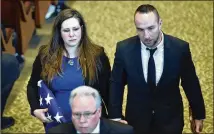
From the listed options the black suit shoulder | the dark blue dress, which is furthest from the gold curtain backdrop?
the black suit shoulder

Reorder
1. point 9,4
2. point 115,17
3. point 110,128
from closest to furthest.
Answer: point 110,128
point 9,4
point 115,17

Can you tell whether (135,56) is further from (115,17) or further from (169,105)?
(115,17)

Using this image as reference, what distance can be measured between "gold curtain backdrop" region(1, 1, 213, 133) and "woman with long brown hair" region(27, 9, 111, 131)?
4.98 ft

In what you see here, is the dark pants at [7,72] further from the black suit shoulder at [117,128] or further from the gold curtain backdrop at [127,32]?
the black suit shoulder at [117,128]

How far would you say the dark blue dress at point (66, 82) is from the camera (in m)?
3.36

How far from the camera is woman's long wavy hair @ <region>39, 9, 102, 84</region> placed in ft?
11.0

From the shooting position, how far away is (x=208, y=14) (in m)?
7.53

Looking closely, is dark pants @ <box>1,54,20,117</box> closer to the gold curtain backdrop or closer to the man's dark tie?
the gold curtain backdrop

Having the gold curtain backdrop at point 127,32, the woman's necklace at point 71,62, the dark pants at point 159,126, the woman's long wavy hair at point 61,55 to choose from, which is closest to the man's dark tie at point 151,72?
the dark pants at point 159,126

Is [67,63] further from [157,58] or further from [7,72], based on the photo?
[7,72]

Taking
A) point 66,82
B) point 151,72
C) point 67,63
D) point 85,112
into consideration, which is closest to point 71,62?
point 67,63

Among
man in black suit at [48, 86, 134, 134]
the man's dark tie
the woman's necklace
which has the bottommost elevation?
man in black suit at [48, 86, 134, 134]

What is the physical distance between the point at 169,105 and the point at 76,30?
778mm

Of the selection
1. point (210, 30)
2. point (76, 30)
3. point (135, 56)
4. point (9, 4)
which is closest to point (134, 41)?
point (135, 56)
